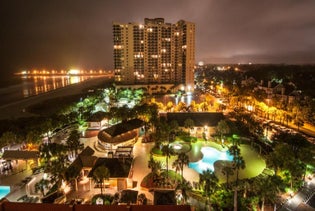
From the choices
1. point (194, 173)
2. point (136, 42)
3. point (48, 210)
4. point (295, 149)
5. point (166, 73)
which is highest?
point (136, 42)

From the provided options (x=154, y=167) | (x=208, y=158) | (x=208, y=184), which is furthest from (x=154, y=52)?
(x=208, y=184)

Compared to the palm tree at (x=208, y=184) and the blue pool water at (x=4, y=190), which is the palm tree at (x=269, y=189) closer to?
the palm tree at (x=208, y=184)

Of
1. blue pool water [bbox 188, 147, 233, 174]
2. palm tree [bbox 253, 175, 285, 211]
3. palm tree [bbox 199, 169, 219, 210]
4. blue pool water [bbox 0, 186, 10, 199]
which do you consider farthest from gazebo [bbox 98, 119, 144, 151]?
palm tree [bbox 253, 175, 285, 211]

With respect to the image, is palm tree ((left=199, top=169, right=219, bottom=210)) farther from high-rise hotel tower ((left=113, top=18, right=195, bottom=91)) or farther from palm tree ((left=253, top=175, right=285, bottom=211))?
high-rise hotel tower ((left=113, top=18, right=195, bottom=91))

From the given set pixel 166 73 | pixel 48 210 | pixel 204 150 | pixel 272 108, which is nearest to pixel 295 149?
pixel 204 150

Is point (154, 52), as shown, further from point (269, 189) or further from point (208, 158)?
point (269, 189)

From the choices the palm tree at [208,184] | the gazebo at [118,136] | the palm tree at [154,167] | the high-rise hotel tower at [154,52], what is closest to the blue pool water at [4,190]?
the gazebo at [118,136]

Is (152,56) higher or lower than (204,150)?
higher

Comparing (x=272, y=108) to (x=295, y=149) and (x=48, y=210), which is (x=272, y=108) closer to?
(x=295, y=149)
